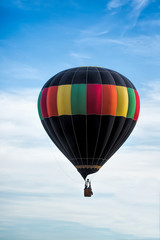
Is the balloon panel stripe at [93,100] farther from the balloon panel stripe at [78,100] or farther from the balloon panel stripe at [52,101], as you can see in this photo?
the balloon panel stripe at [52,101]

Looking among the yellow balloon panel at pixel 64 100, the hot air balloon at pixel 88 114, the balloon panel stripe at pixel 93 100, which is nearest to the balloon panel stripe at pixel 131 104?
the hot air balloon at pixel 88 114

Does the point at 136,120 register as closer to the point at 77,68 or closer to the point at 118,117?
the point at 118,117

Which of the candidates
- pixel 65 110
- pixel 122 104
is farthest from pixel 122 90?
pixel 65 110

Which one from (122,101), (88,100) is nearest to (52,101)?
(88,100)

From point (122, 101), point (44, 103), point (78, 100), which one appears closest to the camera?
point (78, 100)

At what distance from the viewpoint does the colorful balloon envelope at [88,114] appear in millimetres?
45625

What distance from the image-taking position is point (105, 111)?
1800 inches

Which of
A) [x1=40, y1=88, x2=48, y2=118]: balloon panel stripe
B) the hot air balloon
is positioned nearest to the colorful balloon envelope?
the hot air balloon

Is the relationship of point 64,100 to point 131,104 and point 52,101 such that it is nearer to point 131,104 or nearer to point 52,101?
point 52,101

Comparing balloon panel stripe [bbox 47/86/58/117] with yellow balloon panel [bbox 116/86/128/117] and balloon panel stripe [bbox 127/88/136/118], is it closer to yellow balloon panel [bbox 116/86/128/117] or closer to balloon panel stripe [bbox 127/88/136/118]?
yellow balloon panel [bbox 116/86/128/117]

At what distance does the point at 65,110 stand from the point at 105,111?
2674 mm

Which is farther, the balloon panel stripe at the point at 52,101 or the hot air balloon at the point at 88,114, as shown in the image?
the balloon panel stripe at the point at 52,101

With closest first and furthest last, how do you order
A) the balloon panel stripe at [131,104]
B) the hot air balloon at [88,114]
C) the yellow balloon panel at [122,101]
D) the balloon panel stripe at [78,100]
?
the balloon panel stripe at [78,100] → the hot air balloon at [88,114] → the yellow balloon panel at [122,101] → the balloon panel stripe at [131,104]

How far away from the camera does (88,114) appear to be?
4556 cm
